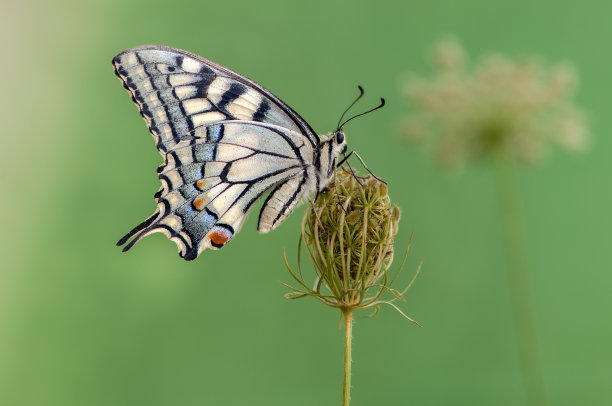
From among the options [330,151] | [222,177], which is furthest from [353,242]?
[222,177]

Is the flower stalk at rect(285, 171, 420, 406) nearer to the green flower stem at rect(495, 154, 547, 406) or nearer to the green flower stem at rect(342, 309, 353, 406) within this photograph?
the green flower stem at rect(342, 309, 353, 406)

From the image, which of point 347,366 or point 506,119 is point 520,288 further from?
point 347,366

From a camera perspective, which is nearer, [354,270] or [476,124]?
[354,270]

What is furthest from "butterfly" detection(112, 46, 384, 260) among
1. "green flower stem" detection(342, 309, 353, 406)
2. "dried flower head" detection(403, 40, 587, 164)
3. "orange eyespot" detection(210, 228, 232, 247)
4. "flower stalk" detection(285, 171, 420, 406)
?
"dried flower head" detection(403, 40, 587, 164)

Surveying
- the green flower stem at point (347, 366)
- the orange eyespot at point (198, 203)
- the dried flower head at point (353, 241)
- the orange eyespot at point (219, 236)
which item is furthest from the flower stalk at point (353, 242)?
the orange eyespot at point (198, 203)

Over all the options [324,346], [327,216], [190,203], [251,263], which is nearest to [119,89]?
[251,263]

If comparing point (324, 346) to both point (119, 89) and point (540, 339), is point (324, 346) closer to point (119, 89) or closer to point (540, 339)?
point (540, 339)
